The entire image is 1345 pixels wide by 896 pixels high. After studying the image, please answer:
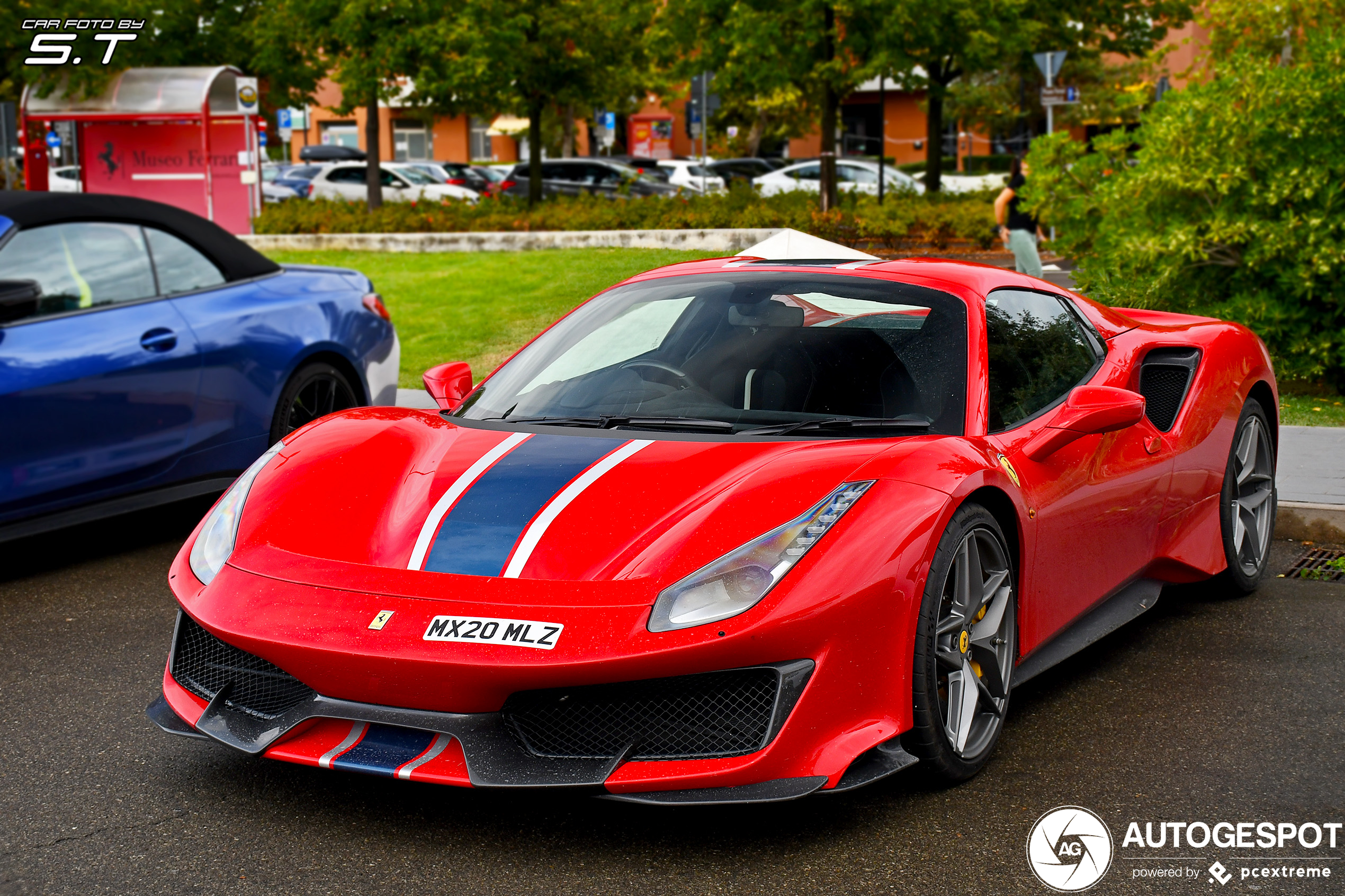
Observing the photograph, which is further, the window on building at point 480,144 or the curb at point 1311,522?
the window on building at point 480,144

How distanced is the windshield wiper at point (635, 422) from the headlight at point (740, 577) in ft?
2.20

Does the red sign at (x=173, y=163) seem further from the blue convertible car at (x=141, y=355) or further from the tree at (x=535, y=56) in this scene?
→ the blue convertible car at (x=141, y=355)

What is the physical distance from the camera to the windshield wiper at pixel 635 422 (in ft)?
12.8

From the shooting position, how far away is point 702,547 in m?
3.19

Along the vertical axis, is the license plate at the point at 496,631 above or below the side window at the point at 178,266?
below

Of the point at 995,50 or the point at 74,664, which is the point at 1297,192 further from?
the point at 995,50

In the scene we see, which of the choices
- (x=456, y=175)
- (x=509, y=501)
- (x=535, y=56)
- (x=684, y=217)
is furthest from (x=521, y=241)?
(x=456, y=175)

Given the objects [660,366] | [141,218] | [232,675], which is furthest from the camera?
[141,218]

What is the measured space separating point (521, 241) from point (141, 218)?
12.1 m

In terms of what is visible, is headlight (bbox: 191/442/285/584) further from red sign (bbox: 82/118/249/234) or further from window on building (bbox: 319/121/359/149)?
window on building (bbox: 319/121/359/149)

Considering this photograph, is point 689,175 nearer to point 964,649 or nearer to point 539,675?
point 964,649

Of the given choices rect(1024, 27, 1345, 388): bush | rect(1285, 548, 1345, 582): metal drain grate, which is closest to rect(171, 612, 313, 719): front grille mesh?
rect(1285, 548, 1345, 582): metal drain grate

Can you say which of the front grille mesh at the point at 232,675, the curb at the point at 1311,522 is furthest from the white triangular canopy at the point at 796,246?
the front grille mesh at the point at 232,675

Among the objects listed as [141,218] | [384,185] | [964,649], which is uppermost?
[384,185]
